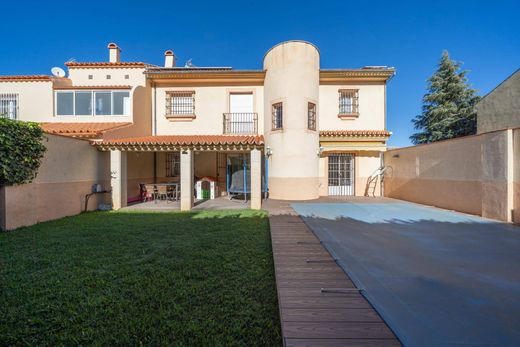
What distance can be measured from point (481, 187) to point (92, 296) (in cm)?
1237

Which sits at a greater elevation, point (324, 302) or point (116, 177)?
point (116, 177)

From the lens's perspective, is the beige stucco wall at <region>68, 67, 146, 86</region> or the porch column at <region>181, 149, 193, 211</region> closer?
the porch column at <region>181, 149, 193, 211</region>

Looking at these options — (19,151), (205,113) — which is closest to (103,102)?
(205,113)

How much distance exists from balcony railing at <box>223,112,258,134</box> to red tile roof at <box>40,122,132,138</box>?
596cm

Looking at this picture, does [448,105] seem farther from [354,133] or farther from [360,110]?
[354,133]

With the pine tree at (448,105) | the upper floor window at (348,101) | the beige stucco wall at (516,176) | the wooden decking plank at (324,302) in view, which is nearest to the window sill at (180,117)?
the upper floor window at (348,101)

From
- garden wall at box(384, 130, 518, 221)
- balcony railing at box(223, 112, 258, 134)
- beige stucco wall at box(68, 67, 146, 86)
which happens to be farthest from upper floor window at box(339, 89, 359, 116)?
beige stucco wall at box(68, 67, 146, 86)

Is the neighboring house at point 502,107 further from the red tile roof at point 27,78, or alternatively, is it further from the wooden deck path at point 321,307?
the red tile roof at point 27,78

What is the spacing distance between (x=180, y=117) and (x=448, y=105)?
80.4ft

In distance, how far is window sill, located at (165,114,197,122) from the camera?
47.2 ft

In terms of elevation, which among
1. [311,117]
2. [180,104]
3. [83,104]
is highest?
[180,104]

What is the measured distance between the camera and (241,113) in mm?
14445

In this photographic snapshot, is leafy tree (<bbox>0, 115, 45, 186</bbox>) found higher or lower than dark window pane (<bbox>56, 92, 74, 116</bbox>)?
lower

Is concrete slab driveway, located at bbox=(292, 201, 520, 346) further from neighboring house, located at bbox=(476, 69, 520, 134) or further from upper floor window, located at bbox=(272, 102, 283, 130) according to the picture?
neighboring house, located at bbox=(476, 69, 520, 134)
